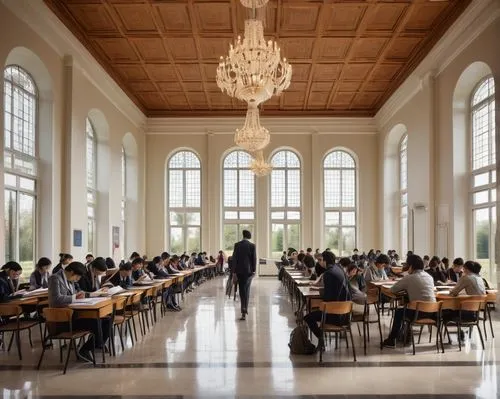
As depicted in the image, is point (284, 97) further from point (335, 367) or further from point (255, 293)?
point (335, 367)

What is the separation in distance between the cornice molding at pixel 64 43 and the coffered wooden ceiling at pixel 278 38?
0.71ft

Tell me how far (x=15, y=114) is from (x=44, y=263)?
5049 millimetres

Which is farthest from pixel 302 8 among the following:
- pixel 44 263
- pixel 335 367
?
pixel 335 367

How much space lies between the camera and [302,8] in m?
12.5

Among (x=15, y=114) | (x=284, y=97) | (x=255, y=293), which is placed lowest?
(x=255, y=293)

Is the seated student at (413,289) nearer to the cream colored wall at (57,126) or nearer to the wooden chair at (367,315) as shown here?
the wooden chair at (367,315)

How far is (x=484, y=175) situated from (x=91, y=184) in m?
11.3

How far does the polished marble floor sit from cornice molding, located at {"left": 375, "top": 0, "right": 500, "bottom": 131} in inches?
274

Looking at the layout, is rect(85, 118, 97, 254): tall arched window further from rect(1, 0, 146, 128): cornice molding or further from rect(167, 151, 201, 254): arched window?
rect(167, 151, 201, 254): arched window

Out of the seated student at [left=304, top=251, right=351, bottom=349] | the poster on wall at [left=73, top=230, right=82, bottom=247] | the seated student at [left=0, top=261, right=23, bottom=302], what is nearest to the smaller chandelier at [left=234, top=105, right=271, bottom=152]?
the poster on wall at [left=73, top=230, right=82, bottom=247]

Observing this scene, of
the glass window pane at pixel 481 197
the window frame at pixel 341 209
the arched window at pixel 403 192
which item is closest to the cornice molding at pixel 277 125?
the window frame at pixel 341 209

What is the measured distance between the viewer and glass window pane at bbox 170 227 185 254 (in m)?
23.4

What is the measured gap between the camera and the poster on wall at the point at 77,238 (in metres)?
14.0

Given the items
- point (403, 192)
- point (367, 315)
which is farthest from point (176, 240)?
point (367, 315)
